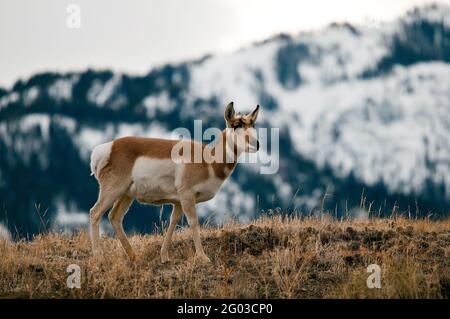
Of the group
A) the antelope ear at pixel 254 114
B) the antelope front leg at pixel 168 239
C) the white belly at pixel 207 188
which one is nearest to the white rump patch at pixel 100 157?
the antelope front leg at pixel 168 239

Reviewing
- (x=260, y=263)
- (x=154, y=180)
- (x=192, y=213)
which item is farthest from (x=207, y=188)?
(x=260, y=263)

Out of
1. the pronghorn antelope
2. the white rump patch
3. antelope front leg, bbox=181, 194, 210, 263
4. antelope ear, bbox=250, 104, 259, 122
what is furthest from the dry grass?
antelope ear, bbox=250, 104, 259, 122

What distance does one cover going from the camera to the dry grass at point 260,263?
31.0 feet

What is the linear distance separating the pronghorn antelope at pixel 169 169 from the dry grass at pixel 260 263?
0.78m

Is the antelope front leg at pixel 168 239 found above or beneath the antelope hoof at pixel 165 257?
above

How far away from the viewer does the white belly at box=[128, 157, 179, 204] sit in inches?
459

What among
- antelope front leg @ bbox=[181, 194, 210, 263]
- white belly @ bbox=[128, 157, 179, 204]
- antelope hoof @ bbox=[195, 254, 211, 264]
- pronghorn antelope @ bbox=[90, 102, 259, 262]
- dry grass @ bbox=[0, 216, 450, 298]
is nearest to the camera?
dry grass @ bbox=[0, 216, 450, 298]

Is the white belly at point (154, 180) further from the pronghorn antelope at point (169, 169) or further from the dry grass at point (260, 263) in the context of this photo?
the dry grass at point (260, 263)

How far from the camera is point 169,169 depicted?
11672mm

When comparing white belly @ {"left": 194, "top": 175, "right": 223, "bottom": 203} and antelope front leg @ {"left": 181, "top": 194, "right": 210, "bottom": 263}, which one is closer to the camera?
antelope front leg @ {"left": 181, "top": 194, "right": 210, "bottom": 263}

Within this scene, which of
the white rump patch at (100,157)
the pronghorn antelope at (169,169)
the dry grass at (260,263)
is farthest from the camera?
the white rump patch at (100,157)

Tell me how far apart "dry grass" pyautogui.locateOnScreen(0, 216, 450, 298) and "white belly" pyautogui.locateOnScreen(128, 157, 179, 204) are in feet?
3.61

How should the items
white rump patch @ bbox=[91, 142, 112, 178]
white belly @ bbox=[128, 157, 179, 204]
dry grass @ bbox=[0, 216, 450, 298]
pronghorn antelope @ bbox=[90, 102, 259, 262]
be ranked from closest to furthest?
dry grass @ bbox=[0, 216, 450, 298]
pronghorn antelope @ bbox=[90, 102, 259, 262]
white belly @ bbox=[128, 157, 179, 204]
white rump patch @ bbox=[91, 142, 112, 178]

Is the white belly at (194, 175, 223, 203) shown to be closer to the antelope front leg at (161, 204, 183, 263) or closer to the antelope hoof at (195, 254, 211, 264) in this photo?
the antelope front leg at (161, 204, 183, 263)
